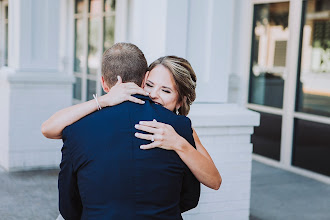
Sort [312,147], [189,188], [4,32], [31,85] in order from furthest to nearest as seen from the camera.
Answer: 1. [4,32]
2. [312,147]
3. [31,85]
4. [189,188]

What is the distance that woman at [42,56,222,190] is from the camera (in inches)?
66.0

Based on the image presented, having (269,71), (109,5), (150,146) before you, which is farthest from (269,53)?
(150,146)

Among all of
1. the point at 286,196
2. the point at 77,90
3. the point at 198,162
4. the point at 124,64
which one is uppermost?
the point at 124,64

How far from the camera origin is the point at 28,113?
20.2 ft

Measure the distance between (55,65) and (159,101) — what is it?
4.52 m

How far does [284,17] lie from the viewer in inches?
276

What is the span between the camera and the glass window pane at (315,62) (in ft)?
20.6

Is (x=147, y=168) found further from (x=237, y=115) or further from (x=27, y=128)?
(x=27, y=128)

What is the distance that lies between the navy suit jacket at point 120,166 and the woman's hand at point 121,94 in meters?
0.02

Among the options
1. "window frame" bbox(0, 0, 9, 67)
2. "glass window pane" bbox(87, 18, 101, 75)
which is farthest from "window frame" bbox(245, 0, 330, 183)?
"window frame" bbox(0, 0, 9, 67)

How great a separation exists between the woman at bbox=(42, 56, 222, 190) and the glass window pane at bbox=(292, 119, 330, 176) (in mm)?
4535

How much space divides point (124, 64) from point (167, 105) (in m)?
0.47

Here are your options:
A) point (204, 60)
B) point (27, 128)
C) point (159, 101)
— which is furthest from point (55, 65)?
point (159, 101)

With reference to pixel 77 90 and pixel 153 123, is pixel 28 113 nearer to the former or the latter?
pixel 153 123
